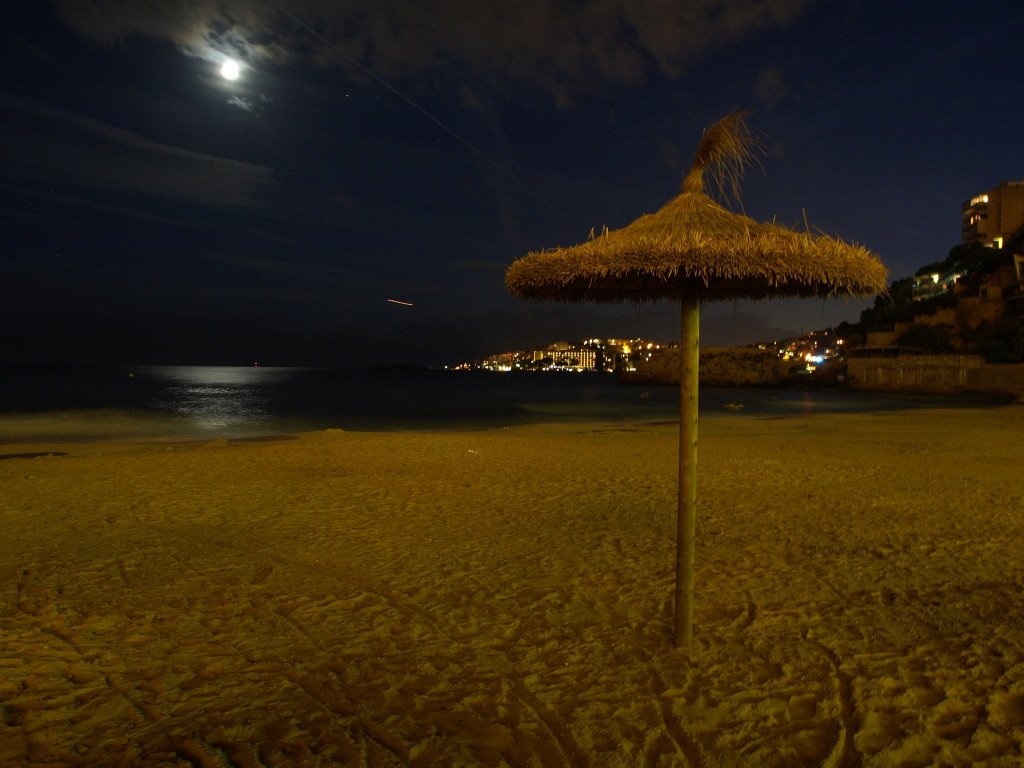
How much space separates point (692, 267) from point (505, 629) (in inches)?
99.1

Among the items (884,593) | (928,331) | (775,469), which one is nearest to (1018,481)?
(775,469)

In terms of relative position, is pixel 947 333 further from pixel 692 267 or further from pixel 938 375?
pixel 692 267

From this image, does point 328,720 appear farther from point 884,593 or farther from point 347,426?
point 347,426

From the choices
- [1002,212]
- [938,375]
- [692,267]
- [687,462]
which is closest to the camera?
[692,267]

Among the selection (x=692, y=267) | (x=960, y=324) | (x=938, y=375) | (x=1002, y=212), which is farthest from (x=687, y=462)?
(x=1002, y=212)

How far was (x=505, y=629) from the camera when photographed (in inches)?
162

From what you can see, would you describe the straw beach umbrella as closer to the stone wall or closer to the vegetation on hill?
the stone wall

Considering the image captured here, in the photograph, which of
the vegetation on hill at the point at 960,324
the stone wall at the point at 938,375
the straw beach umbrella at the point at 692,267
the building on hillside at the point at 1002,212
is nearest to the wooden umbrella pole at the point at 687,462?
the straw beach umbrella at the point at 692,267

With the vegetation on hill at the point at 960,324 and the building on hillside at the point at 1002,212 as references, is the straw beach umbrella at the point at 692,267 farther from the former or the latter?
the building on hillside at the point at 1002,212

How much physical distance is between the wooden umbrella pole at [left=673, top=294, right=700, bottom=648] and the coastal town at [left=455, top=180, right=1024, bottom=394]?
42.1 metres

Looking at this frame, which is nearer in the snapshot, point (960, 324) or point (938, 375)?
point (938, 375)

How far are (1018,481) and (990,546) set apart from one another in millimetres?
4444

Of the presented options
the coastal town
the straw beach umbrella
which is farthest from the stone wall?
the straw beach umbrella

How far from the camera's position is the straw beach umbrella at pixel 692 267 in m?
3.16
